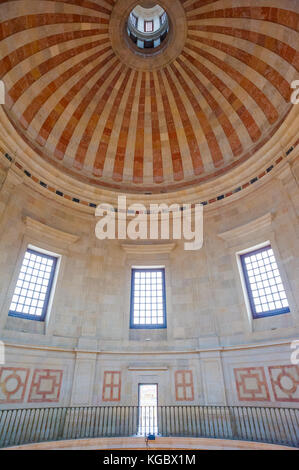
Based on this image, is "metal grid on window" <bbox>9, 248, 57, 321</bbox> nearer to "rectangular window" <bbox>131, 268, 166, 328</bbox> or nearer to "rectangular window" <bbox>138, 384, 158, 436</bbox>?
"rectangular window" <bbox>131, 268, 166, 328</bbox>

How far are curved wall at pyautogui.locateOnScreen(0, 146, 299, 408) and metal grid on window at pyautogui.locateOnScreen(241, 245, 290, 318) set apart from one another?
0.44m

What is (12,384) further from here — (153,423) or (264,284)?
(264,284)

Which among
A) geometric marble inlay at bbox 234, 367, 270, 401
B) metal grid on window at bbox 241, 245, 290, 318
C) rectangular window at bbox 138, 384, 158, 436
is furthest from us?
metal grid on window at bbox 241, 245, 290, 318

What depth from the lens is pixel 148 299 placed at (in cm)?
1310

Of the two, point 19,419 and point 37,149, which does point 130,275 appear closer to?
point 19,419

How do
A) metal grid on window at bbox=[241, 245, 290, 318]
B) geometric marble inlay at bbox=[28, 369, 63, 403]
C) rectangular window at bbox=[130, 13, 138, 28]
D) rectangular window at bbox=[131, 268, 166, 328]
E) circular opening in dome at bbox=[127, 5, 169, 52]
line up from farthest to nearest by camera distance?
1. rectangular window at bbox=[130, 13, 138, 28]
2. circular opening in dome at bbox=[127, 5, 169, 52]
3. rectangular window at bbox=[131, 268, 166, 328]
4. metal grid on window at bbox=[241, 245, 290, 318]
5. geometric marble inlay at bbox=[28, 369, 63, 403]

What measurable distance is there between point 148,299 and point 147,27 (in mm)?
16896

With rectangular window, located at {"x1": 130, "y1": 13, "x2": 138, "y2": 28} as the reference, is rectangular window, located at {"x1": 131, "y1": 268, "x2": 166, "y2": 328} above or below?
below

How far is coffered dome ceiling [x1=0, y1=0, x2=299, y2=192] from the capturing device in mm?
11500

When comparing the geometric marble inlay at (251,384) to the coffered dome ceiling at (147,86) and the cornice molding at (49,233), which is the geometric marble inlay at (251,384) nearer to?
the cornice molding at (49,233)

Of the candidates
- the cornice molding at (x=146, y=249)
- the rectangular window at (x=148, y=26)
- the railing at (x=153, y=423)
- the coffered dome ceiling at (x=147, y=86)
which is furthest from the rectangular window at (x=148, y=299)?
the rectangular window at (x=148, y=26)

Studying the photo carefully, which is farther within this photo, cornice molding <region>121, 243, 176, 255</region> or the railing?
cornice molding <region>121, 243, 176, 255</region>

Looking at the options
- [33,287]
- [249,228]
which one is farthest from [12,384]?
[249,228]

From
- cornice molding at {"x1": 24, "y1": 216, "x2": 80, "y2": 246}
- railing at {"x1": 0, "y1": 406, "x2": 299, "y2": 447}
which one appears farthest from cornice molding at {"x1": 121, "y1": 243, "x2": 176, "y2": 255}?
railing at {"x1": 0, "y1": 406, "x2": 299, "y2": 447}
